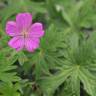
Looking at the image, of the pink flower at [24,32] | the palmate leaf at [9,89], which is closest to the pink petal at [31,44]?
the pink flower at [24,32]

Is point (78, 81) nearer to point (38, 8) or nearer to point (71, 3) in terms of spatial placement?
point (38, 8)

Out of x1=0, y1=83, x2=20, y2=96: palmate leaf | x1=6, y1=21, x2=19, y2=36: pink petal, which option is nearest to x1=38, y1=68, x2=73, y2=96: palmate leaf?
x1=0, y1=83, x2=20, y2=96: palmate leaf

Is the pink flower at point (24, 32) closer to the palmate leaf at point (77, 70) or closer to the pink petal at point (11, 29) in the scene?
the pink petal at point (11, 29)

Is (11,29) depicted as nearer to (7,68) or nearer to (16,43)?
(16,43)

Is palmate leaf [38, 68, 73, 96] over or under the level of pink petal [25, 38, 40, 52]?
under

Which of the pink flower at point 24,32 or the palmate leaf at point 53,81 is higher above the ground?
the pink flower at point 24,32

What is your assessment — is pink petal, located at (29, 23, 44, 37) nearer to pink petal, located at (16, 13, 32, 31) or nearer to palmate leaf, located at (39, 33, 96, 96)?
pink petal, located at (16, 13, 32, 31)

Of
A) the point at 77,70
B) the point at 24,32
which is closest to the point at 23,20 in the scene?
the point at 24,32

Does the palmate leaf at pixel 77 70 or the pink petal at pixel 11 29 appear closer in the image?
the pink petal at pixel 11 29
